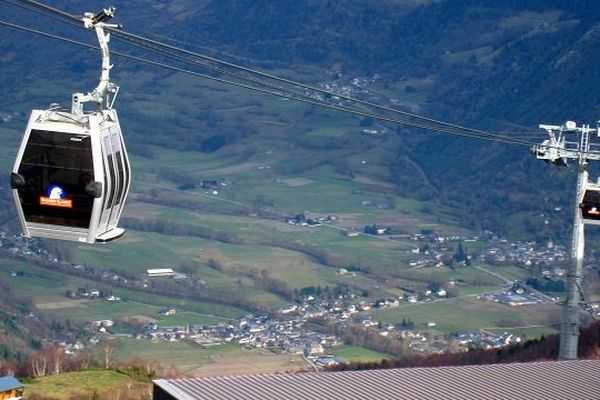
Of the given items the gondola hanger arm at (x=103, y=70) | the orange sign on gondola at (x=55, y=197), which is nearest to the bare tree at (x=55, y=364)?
the orange sign on gondola at (x=55, y=197)

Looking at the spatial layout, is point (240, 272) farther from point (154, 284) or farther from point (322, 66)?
point (322, 66)

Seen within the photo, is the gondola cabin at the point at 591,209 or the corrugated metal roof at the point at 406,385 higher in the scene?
the gondola cabin at the point at 591,209

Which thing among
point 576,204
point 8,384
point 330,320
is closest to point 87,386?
point 8,384

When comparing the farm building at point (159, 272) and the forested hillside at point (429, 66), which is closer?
the farm building at point (159, 272)

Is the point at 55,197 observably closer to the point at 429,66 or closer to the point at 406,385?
the point at 406,385

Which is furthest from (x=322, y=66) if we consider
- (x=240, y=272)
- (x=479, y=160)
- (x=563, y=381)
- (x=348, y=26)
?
(x=563, y=381)

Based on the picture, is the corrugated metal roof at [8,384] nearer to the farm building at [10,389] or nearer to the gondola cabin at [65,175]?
the farm building at [10,389]

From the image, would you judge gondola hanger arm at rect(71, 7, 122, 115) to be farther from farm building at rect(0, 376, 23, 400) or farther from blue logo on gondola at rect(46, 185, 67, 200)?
farm building at rect(0, 376, 23, 400)
